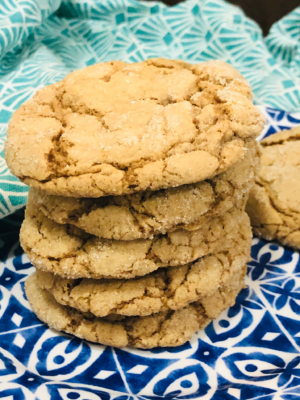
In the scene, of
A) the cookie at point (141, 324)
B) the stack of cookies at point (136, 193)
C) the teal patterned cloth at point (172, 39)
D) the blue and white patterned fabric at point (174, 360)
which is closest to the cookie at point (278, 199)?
the blue and white patterned fabric at point (174, 360)

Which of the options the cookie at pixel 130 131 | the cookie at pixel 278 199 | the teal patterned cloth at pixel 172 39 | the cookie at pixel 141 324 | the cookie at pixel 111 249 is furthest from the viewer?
the teal patterned cloth at pixel 172 39

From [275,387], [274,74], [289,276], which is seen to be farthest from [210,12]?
[275,387]

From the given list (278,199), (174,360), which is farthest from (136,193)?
(278,199)

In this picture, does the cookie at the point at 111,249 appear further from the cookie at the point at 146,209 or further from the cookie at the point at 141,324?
the cookie at the point at 141,324

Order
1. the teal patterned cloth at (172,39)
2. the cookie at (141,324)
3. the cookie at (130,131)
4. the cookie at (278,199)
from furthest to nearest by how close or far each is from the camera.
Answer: the teal patterned cloth at (172,39) → the cookie at (278,199) → the cookie at (141,324) → the cookie at (130,131)

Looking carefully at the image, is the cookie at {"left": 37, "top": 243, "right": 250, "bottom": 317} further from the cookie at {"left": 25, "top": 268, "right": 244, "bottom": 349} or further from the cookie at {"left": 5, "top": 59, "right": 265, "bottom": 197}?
the cookie at {"left": 5, "top": 59, "right": 265, "bottom": 197}

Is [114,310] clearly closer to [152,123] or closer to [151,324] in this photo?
[151,324]

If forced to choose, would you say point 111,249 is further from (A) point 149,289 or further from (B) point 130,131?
(B) point 130,131
